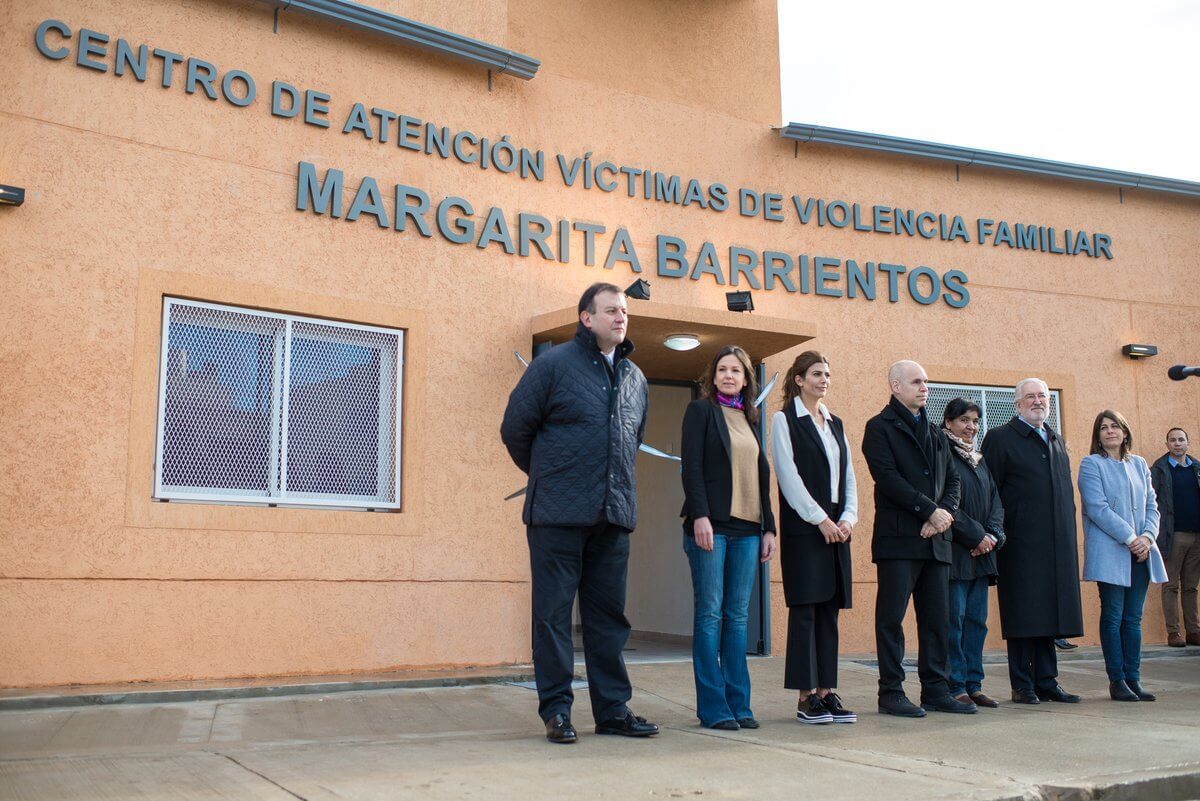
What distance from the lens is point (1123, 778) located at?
4.20 metres

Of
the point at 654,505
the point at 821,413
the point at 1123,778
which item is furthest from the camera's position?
the point at 654,505

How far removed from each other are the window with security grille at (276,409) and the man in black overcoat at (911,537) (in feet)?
11.1

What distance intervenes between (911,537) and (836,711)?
1.03 metres

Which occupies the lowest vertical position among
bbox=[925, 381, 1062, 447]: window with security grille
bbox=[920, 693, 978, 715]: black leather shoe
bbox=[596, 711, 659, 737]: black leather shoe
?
bbox=[920, 693, 978, 715]: black leather shoe

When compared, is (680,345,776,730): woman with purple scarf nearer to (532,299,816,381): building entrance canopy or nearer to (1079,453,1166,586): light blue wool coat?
(532,299,816,381): building entrance canopy

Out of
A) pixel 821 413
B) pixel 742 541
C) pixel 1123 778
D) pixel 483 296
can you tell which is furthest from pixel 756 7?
pixel 1123 778

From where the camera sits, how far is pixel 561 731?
4809 millimetres

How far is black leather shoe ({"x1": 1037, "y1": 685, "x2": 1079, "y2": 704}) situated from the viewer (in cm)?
666

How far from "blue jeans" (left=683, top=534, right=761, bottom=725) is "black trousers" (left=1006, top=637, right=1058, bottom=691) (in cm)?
210

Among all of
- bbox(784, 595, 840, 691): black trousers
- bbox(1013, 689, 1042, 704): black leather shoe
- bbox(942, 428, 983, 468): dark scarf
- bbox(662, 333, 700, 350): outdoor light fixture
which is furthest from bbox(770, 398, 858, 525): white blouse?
bbox(662, 333, 700, 350): outdoor light fixture

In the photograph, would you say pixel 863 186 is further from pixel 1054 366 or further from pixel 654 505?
pixel 654 505

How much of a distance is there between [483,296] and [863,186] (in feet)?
12.7

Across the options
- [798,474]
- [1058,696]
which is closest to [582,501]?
[798,474]

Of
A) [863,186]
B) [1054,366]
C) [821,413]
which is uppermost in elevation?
[863,186]
